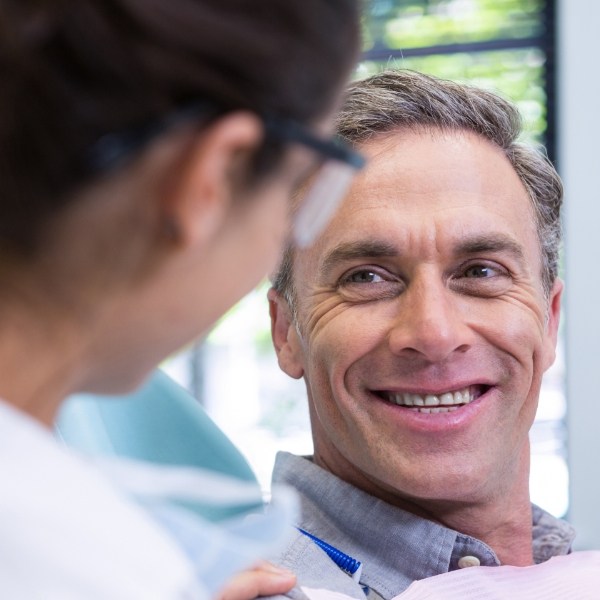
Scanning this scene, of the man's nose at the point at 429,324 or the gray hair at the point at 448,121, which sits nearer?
the man's nose at the point at 429,324

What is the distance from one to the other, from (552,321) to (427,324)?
0.34m

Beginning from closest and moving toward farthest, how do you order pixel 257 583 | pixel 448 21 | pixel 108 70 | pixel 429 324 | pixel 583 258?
1. pixel 108 70
2. pixel 257 583
3. pixel 429 324
4. pixel 583 258
5. pixel 448 21

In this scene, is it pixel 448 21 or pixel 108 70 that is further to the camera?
pixel 448 21

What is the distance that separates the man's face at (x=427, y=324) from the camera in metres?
1.37

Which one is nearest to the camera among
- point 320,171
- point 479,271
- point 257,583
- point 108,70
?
point 108,70

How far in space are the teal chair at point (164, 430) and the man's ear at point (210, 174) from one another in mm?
821

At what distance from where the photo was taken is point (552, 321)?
1.58m

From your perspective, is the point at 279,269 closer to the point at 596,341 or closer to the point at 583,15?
the point at 596,341

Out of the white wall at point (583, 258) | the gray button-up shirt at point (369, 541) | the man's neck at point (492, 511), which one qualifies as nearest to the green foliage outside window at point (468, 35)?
the white wall at point (583, 258)

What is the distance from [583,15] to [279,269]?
5.69 feet

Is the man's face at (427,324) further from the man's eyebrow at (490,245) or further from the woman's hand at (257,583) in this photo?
the woman's hand at (257,583)

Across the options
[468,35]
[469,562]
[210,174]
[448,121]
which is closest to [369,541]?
[469,562]

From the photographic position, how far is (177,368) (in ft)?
10.6

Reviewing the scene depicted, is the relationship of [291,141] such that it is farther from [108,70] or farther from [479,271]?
[479,271]
